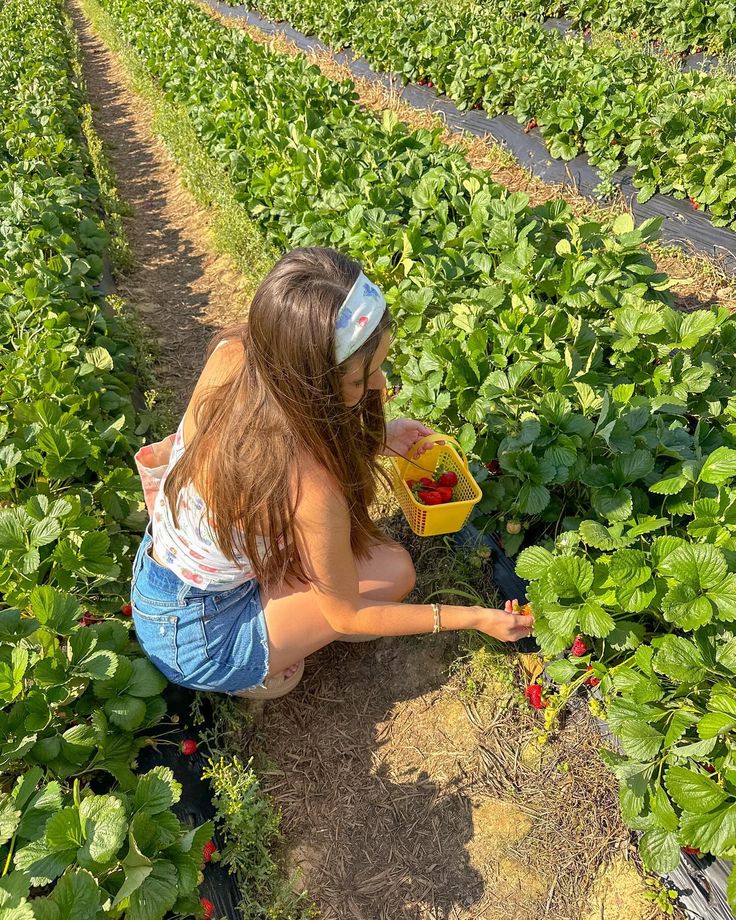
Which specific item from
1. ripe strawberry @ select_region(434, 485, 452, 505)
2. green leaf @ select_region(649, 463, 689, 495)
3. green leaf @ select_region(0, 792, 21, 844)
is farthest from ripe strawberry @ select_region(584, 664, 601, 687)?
green leaf @ select_region(0, 792, 21, 844)

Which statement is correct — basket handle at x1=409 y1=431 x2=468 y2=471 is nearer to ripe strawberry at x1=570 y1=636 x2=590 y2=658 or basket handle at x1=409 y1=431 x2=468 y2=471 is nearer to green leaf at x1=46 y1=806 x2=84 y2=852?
ripe strawberry at x1=570 y1=636 x2=590 y2=658

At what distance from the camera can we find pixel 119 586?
7.82 ft

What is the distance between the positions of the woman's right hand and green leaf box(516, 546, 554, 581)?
0.51ft

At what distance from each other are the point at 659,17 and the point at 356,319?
378 inches

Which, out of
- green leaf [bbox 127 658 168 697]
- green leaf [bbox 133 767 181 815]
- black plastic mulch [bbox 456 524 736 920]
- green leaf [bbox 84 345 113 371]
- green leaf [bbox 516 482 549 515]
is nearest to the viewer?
green leaf [bbox 133 767 181 815]

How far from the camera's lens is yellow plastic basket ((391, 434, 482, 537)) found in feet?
7.58

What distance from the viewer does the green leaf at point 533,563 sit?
198 centimetres

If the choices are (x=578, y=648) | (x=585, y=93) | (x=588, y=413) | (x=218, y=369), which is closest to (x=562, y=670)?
(x=578, y=648)

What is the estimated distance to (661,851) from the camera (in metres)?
1.67

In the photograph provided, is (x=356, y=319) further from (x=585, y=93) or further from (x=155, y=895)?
(x=585, y=93)

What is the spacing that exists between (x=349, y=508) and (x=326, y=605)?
335 millimetres

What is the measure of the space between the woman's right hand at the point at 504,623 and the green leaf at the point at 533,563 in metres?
0.15

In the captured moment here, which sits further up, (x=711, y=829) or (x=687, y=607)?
(x=687, y=607)

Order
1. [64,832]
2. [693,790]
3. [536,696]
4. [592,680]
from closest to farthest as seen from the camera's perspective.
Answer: [64,832] < [693,790] < [592,680] < [536,696]
